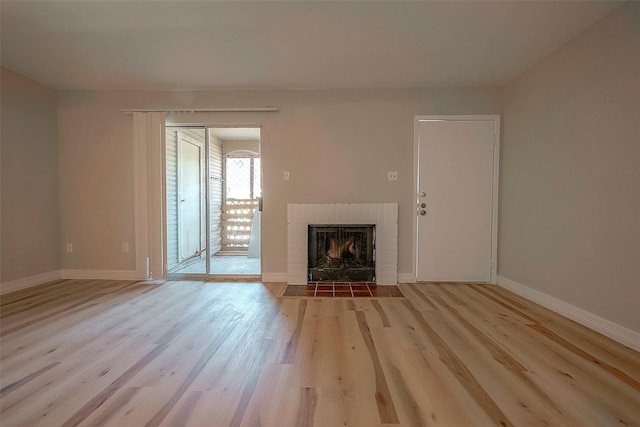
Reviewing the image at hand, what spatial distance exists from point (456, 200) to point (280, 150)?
2.30 metres

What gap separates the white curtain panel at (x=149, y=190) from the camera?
139 inches

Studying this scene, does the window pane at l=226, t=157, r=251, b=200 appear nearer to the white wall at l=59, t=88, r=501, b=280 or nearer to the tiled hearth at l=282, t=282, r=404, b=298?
the white wall at l=59, t=88, r=501, b=280

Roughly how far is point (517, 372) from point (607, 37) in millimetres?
2557

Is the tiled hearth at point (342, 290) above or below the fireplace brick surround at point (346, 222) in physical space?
below

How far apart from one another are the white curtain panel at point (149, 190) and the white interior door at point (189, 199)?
69 cm

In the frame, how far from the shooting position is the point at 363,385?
1.52m

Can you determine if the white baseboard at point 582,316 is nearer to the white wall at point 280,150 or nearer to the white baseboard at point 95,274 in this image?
the white wall at point 280,150

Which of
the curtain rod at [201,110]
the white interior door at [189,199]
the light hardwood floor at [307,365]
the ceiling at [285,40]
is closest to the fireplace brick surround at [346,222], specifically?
the light hardwood floor at [307,365]

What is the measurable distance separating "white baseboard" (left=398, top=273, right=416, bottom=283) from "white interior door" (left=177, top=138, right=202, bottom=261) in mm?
3323

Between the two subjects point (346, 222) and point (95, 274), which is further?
point (95, 274)

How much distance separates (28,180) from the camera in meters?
3.28

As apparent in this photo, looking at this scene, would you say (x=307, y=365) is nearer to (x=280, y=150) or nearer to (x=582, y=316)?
(x=582, y=316)

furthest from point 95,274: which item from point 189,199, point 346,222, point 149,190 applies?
point 346,222

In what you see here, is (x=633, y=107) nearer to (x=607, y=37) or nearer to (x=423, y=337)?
(x=607, y=37)
